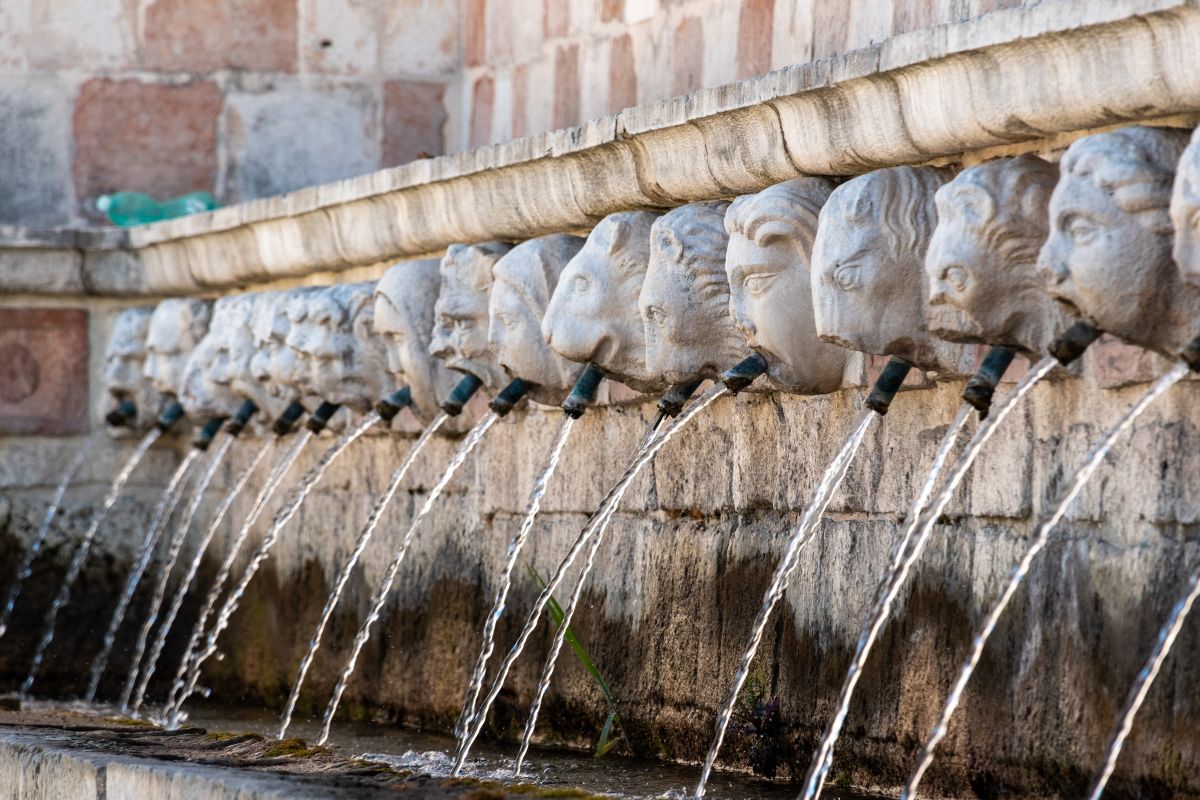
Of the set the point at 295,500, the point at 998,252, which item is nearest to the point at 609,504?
the point at 998,252

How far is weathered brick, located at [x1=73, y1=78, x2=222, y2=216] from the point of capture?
→ 7160mm

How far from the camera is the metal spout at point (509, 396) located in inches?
195

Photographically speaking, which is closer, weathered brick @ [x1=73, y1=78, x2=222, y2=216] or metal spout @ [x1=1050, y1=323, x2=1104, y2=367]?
metal spout @ [x1=1050, y1=323, x2=1104, y2=367]

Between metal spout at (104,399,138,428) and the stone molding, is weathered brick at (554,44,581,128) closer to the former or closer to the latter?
the stone molding

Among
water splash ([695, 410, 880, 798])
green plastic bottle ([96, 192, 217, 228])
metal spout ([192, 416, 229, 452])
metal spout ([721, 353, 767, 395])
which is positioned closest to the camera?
water splash ([695, 410, 880, 798])

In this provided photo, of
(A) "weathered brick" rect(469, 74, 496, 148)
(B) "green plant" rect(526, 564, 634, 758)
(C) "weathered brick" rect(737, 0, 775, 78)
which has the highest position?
(A) "weathered brick" rect(469, 74, 496, 148)

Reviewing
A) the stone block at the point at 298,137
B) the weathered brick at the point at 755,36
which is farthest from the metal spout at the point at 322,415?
the weathered brick at the point at 755,36

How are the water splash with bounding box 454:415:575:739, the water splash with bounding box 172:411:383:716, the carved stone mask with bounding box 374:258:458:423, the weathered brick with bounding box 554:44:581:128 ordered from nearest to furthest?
1. the water splash with bounding box 454:415:575:739
2. the carved stone mask with bounding box 374:258:458:423
3. the weathered brick with bounding box 554:44:581:128
4. the water splash with bounding box 172:411:383:716

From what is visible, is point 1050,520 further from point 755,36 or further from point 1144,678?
point 755,36

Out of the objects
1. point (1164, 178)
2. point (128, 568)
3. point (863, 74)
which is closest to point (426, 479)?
point (128, 568)

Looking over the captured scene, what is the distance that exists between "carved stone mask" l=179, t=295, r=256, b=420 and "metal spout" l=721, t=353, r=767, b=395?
254cm

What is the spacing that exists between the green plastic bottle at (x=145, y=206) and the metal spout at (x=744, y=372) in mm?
3336

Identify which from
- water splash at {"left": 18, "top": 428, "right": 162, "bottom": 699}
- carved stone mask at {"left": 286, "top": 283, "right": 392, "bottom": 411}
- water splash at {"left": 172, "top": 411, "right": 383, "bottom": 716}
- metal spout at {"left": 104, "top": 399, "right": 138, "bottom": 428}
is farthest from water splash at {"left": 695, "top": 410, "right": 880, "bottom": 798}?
metal spout at {"left": 104, "top": 399, "right": 138, "bottom": 428}

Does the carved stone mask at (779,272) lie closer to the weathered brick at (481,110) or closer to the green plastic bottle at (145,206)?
the weathered brick at (481,110)
